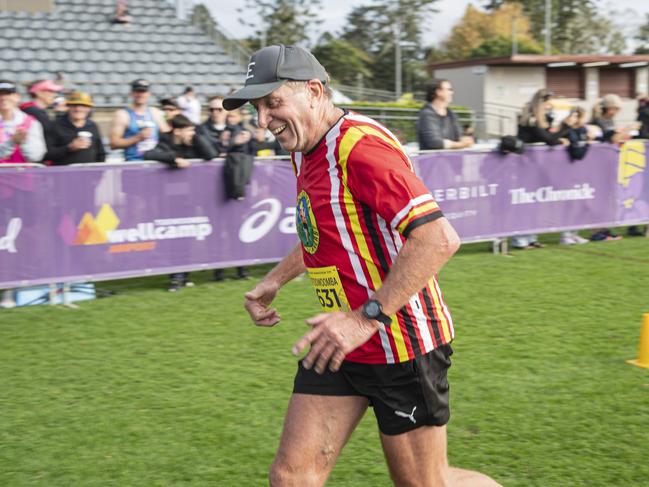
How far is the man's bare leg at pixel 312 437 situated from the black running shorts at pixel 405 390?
10 centimetres

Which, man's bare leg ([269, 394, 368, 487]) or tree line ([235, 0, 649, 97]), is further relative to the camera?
tree line ([235, 0, 649, 97])

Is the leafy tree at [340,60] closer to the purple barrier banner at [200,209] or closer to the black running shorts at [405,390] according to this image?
the purple barrier banner at [200,209]

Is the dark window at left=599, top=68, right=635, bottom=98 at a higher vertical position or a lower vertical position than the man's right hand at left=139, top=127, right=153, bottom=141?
higher

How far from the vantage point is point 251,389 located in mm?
5395

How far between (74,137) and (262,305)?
5466mm

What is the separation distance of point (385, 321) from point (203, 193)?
247 inches

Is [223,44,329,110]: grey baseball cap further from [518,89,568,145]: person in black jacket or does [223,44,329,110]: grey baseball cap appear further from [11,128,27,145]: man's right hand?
[518,89,568,145]: person in black jacket

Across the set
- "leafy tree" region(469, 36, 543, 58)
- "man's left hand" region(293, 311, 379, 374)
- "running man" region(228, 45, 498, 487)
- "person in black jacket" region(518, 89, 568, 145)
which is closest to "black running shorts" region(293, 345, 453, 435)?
"running man" region(228, 45, 498, 487)

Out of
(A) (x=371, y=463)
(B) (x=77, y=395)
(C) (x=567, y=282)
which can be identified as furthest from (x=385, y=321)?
(C) (x=567, y=282)

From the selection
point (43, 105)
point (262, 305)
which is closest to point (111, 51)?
point (43, 105)

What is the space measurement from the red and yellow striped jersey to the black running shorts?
37mm

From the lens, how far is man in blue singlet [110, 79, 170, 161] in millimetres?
8805

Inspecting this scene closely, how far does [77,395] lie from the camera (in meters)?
5.33

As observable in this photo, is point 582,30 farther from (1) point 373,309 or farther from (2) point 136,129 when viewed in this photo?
(1) point 373,309
